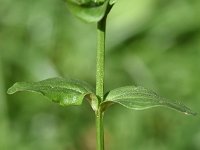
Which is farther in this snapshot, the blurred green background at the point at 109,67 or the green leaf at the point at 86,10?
the blurred green background at the point at 109,67

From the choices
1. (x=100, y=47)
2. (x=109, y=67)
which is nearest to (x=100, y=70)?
(x=100, y=47)

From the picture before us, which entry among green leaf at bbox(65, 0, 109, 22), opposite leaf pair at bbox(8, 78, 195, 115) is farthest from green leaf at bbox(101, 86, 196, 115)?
green leaf at bbox(65, 0, 109, 22)

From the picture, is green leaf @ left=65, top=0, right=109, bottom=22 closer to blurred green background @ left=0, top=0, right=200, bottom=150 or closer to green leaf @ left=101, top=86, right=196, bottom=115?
green leaf @ left=101, top=86, right=196, bottom=115

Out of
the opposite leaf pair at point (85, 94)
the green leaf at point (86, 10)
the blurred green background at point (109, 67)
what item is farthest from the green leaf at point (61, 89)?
the blurred green background at point (109, 67)

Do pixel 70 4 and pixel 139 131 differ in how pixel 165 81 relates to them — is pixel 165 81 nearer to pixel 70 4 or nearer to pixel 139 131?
pixel 139 131

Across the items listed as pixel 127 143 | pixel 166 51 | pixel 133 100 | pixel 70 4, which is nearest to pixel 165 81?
pixel 166 51

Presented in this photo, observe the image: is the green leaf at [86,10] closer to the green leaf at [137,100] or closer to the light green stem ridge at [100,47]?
the light green stem ridge at [100,47]
